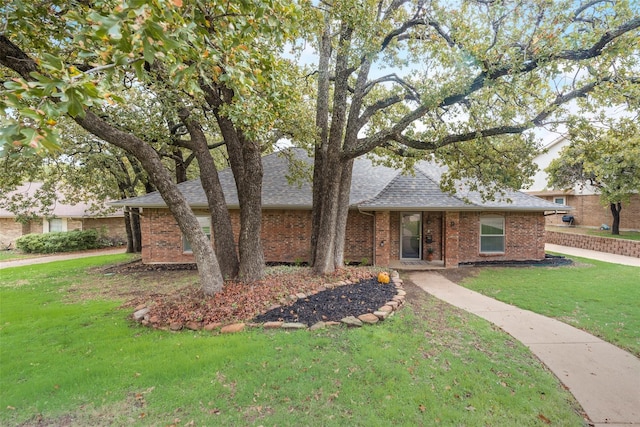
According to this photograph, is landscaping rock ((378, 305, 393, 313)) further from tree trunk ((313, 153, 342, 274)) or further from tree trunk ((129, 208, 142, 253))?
tree trunk ((129, 208, 142, 253))

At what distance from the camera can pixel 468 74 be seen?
5.38 meters

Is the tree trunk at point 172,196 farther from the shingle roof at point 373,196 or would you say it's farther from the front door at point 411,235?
the front door at point 411,235

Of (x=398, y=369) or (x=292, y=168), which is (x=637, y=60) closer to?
(x=398, y=369)

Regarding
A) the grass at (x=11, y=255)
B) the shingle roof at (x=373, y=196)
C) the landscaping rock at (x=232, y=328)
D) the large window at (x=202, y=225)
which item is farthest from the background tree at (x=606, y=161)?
the grass at (x=11, y=255)

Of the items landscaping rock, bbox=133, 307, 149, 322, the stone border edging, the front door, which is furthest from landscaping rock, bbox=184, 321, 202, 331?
the front door

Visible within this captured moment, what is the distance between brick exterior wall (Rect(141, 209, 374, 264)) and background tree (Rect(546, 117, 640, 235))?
658cm

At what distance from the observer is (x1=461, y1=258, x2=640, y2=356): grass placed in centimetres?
541

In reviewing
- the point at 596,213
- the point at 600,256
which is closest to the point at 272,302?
the point at 600,256

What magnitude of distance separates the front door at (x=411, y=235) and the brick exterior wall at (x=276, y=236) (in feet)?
4.60

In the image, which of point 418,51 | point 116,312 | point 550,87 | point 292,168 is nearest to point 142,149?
point 116,312

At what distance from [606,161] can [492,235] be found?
9378 mm

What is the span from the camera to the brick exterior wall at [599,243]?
12844 millimetres

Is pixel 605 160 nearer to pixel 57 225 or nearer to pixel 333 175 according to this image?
pixel 333 175

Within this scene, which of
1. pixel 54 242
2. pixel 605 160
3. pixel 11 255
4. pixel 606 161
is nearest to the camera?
pixel 606 161
